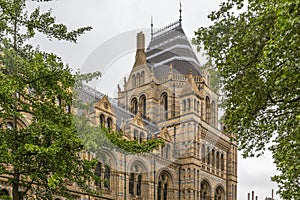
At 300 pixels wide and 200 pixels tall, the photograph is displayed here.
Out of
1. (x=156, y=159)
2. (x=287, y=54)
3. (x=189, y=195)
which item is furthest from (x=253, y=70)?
(x=189, y=195)

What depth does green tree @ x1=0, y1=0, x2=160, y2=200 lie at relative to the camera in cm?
1286

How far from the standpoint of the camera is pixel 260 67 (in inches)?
414

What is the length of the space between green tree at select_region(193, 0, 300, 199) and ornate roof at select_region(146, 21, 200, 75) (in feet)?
108

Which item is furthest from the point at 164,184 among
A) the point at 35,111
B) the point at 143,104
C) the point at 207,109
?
the point at 35,111

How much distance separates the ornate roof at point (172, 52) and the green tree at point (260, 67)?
108 feet

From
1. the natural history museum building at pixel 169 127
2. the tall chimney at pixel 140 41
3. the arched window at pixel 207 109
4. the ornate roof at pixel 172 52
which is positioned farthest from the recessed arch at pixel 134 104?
the arched window at pixel 207 109

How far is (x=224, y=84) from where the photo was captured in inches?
518

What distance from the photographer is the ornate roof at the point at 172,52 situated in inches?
1861

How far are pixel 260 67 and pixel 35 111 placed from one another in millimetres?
7234

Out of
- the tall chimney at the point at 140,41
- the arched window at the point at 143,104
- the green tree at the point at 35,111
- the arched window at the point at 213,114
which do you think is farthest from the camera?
the tall chimney at the point at 140,41

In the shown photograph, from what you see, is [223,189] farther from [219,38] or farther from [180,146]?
[219,38]

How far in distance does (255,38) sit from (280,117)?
9.57ft

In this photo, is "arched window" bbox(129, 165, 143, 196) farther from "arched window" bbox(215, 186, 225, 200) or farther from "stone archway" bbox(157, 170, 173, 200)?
"arched window" bbox(215, 186, 225, 200)

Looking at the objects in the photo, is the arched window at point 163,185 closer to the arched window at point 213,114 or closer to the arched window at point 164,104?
the arched window at point 164,104
